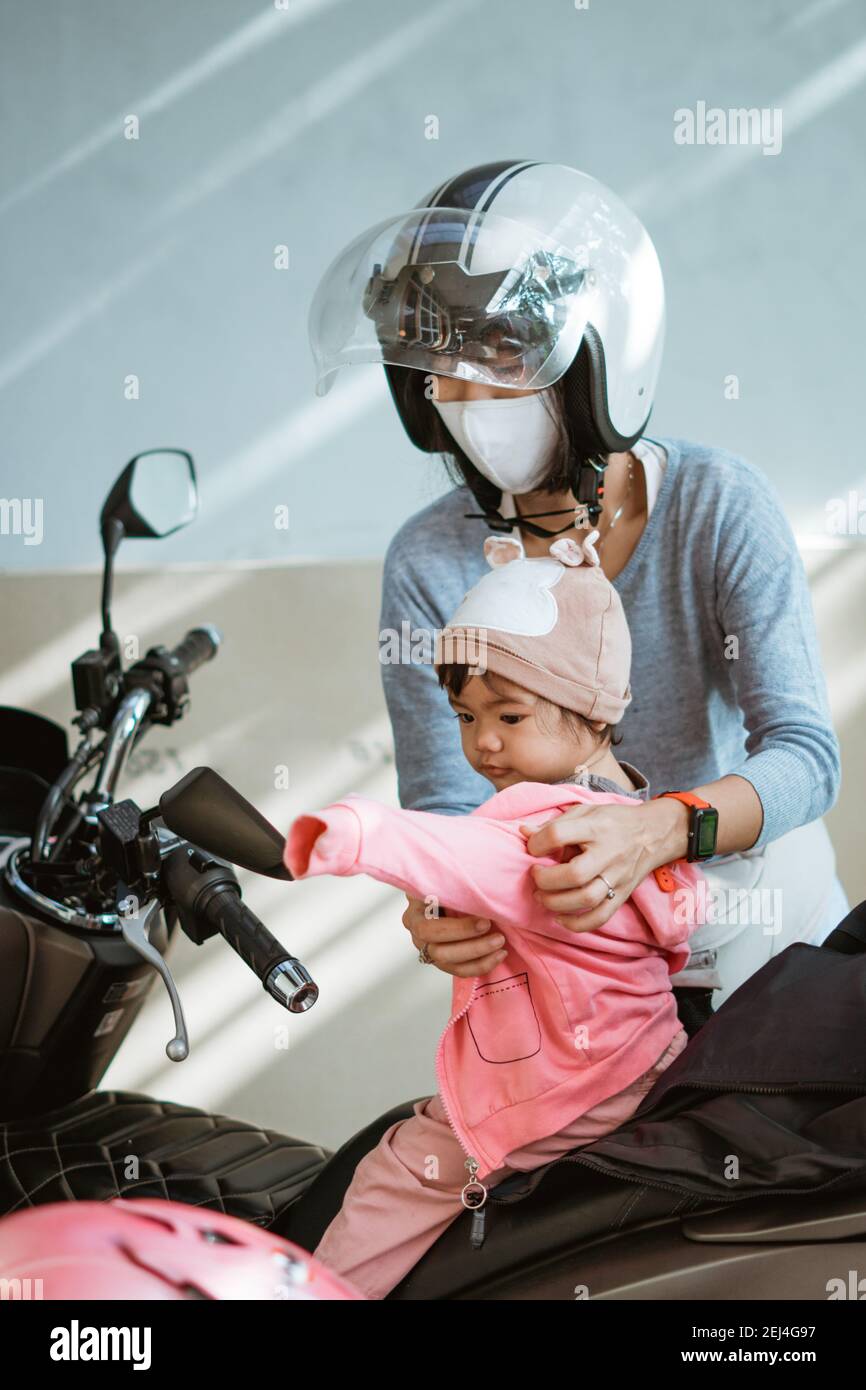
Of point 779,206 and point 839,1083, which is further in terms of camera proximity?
point 779,206

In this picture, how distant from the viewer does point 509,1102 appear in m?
0.93

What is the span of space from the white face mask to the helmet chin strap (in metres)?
0.04

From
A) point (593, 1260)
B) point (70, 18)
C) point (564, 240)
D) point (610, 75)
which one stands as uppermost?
point (70, 18)

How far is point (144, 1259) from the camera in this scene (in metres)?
0.57

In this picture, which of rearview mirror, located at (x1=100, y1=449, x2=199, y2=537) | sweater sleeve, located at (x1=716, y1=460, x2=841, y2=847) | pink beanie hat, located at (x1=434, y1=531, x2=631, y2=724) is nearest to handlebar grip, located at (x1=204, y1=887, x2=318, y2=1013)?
pink beanie hat, located at (x1=434, y1=531, x2=631, y2=724)

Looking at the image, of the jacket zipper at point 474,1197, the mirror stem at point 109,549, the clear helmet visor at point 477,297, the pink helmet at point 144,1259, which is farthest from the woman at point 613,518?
the pink helmet at point 144,1259

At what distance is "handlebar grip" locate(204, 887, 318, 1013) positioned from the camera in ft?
2.38

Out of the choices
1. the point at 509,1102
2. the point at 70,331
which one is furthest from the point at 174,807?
the point at 70,331

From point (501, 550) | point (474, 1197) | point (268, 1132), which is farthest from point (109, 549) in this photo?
point (474, 1197)

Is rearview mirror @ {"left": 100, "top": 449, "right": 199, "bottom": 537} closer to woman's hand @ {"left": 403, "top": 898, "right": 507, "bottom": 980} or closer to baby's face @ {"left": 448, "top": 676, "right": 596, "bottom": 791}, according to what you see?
baby's face @ {"left": 448, "top": 676, "right": 596, "bottom": 791}

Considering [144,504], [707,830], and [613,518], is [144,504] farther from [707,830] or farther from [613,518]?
[707,830]

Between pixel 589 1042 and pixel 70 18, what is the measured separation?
2.31 meters

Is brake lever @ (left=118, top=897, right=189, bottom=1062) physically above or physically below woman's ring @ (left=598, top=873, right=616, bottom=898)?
below

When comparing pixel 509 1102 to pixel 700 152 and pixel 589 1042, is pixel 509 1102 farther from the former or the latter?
pixel 700 152
